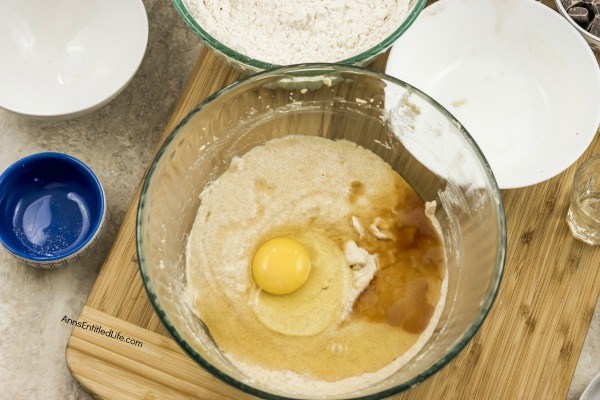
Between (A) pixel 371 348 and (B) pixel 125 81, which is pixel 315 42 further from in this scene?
(A) pixel 371 348

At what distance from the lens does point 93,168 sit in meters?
2.15

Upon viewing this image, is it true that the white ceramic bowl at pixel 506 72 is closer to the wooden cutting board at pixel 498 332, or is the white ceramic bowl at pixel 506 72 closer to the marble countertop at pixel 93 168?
the wooden cutting board at pixel 498 332

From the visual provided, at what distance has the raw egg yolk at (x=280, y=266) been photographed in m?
1.60

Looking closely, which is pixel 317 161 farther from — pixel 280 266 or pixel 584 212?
pixel 584 212

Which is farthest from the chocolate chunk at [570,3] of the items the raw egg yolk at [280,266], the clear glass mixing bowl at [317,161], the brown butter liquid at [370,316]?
the raw egg yolk at [280,266]

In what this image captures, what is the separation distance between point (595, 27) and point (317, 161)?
0.83 meters

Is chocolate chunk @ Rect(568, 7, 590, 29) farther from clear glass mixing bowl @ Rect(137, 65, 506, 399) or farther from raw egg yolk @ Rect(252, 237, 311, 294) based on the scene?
raw egg yolk @ Rect(252, 237, 311, 294)

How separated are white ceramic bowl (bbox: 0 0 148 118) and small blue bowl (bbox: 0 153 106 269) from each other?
0.15 metres

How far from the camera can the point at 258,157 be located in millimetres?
1725

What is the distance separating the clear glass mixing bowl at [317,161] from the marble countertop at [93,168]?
53cm

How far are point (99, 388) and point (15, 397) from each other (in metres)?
0.50

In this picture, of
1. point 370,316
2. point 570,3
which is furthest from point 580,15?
point 370,316

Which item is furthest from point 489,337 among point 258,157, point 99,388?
point 99,388

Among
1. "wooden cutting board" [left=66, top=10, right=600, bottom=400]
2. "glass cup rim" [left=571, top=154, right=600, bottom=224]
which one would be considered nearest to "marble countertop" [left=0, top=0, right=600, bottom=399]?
"wooden cutting board" [left=66, top=10, right=600, bottom=400]
